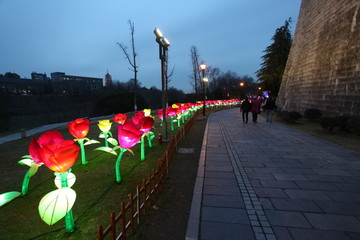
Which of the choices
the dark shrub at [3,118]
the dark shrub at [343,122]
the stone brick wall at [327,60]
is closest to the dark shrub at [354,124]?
the dark shrub at [343,122]

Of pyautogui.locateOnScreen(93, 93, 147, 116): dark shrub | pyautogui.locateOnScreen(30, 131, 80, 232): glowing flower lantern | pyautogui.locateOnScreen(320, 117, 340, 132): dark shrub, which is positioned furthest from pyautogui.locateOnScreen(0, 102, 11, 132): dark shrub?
pyautogui.locateOnScreen(320, 117, 340, 132): dark shrub

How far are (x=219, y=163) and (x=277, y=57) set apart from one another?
3499cm

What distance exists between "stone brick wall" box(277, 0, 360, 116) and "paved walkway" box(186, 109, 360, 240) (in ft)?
23.4

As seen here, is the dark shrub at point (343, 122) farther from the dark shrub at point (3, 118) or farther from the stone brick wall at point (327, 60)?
the dark shrub at point (3, 118)

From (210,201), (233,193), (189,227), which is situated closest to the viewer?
(189,227)

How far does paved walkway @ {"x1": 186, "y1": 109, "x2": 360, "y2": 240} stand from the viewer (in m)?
2.60

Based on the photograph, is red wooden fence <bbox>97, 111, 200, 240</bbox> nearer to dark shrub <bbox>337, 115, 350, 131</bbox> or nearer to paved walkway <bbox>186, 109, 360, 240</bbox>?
paved walkway <bbox>186, 109, 360, 240</bbox>

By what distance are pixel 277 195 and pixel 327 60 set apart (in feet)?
48.9

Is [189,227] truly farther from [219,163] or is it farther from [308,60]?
[308,60]

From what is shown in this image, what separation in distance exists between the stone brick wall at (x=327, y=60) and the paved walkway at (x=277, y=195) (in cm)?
713

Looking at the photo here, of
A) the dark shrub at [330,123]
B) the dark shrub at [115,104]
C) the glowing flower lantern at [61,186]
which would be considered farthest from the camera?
the dark shrub at [115,104]

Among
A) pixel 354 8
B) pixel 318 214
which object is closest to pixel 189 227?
pixel 318 214

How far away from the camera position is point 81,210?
9.60 ft

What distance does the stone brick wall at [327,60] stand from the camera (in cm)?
1095
